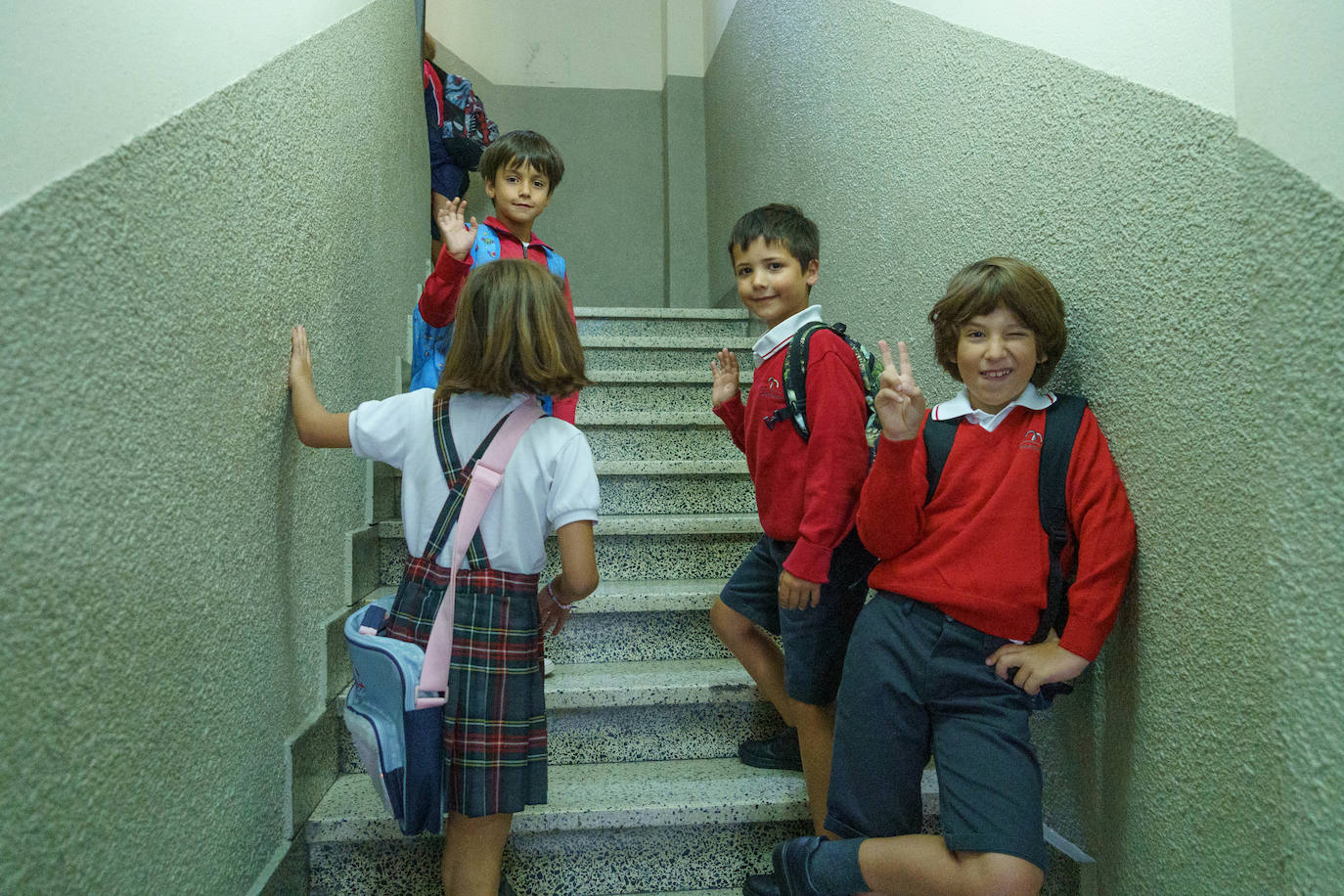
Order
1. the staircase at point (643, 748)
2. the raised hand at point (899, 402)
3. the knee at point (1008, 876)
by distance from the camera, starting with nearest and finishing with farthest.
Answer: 1. the knee at point (1008, 876)
2. the raised hand at point (899, 402)
3. the staircase at point (643, 748)

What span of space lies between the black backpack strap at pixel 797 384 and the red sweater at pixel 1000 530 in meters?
0.25

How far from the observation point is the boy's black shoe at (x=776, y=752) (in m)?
1.71

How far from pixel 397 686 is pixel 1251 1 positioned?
134 centimetres

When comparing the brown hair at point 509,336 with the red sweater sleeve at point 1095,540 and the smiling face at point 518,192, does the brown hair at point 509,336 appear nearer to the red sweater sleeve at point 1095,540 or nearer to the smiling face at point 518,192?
the red sweater sleeve at point 1095,540

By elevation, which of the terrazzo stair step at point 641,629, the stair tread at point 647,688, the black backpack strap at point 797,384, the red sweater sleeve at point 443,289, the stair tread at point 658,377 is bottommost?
the stair tread at point 647,688

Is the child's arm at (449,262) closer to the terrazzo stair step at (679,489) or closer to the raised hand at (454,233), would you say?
the raised hand at (454,233)

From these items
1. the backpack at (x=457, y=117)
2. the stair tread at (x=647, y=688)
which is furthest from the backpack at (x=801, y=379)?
the backpack at (x=457, y=117)

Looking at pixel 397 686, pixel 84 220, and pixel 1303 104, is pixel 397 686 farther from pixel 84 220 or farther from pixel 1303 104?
pixel 1303 104

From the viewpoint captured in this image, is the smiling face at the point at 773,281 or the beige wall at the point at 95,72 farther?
the smiling face at the point at 773,281

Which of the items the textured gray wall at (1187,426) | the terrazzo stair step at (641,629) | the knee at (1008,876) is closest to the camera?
the textured gray wall at (1187,426)

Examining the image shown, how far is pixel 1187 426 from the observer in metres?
1.05

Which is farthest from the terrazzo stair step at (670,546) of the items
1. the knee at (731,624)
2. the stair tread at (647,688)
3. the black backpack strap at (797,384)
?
the black backpack strap at (797,384)

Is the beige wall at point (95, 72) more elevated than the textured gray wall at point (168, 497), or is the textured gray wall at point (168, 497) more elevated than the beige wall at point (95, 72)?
the beige wall at point (95, 72)

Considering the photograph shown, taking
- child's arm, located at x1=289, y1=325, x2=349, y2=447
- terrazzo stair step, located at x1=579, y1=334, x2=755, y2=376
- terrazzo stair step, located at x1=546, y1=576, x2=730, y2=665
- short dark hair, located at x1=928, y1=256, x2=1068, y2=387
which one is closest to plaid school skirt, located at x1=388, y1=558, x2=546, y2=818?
child's arm, located at x1=289, y1=325, x2=349, y2=447
